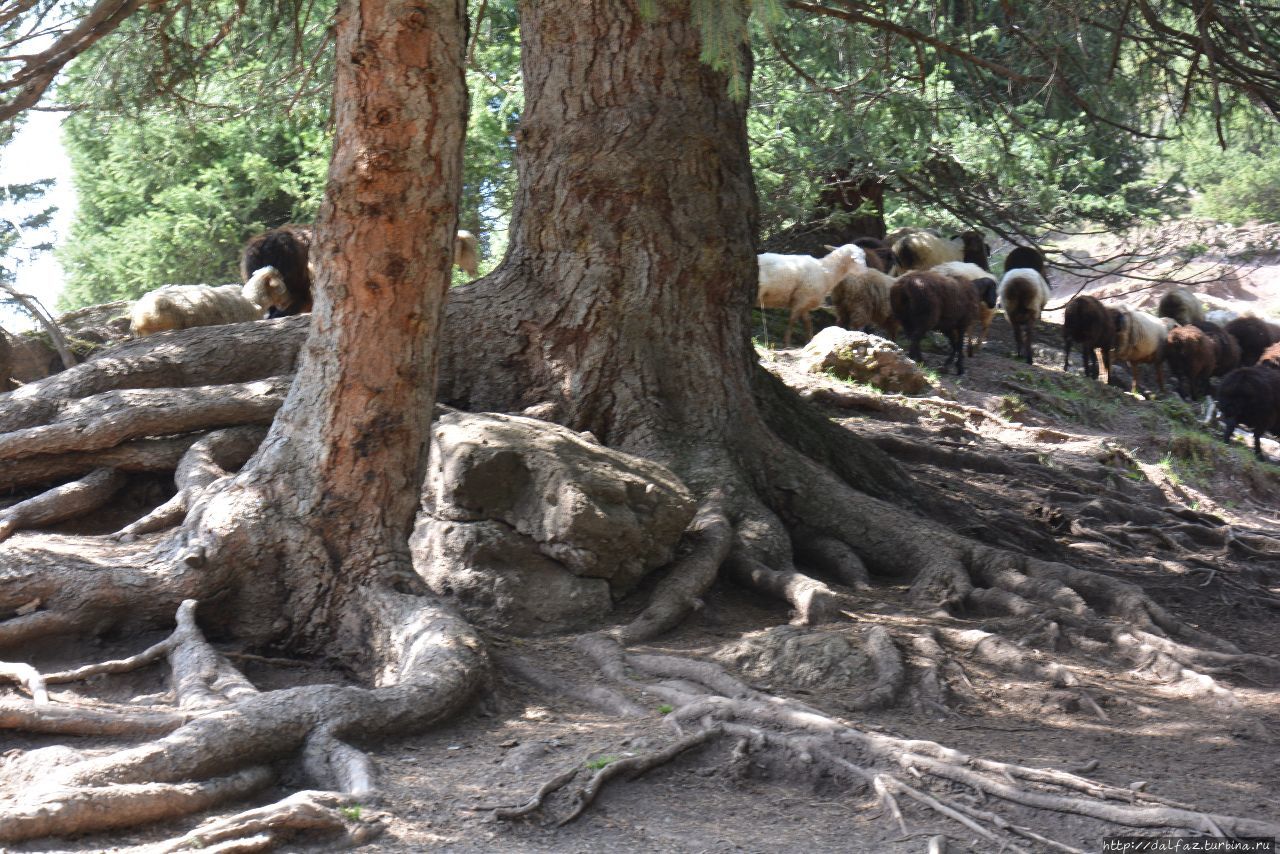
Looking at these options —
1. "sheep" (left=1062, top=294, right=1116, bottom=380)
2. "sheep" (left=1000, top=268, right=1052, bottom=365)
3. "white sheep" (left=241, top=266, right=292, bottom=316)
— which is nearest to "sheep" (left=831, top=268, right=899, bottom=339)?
"sheep" (left=1000, top=268, right=1052, bottom=365)

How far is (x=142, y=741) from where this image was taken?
4.32 meters

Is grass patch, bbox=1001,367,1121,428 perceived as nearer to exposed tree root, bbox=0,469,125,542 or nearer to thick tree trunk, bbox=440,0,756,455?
thick tree trunk, bbox=440,0,756,455

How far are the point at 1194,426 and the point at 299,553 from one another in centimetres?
1617

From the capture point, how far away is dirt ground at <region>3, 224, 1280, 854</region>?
4078 mm

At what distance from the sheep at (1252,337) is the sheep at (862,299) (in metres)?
10.7

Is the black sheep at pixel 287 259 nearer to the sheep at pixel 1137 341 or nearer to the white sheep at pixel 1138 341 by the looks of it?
the sheep at pixel 1137 341

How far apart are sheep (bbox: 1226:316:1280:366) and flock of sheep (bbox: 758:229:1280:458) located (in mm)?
20

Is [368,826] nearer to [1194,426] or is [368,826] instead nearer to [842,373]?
[842,373]

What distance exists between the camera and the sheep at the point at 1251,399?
706 inches

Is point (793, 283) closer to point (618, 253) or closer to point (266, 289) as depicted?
point (266, 289)

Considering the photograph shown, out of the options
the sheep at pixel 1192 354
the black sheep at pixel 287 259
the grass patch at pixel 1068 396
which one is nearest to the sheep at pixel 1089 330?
the grass patch at pixel 1068 396

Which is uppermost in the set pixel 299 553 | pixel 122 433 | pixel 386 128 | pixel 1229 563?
pixel 386 128

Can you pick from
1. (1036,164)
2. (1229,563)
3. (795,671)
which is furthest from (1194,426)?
(795,671)

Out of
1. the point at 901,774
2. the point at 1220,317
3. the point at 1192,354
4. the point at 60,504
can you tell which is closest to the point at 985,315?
the point at 1192,354
